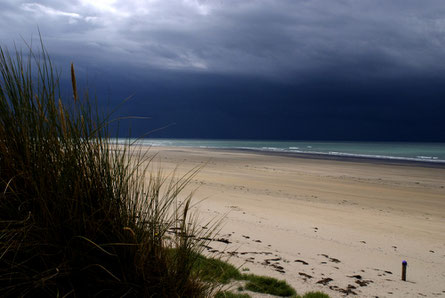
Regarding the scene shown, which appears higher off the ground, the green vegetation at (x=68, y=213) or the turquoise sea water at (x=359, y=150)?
the green vegetation at (x=68, y=213)

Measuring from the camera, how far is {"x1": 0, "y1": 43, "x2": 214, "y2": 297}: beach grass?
2.30m

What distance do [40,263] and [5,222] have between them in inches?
14.5

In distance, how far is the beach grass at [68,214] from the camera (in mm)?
2297

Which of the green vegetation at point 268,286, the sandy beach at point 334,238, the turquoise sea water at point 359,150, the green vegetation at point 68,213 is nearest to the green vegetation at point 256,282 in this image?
the green vegetation at point 268,286

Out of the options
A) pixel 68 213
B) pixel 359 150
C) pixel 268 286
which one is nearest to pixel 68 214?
pixel 68 213

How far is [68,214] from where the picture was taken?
93.4 inches

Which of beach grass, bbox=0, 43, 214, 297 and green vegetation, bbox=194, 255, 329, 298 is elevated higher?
beach grass, bbox=0, 43, 214, 297

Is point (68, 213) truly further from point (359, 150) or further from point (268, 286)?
point (359, 150)

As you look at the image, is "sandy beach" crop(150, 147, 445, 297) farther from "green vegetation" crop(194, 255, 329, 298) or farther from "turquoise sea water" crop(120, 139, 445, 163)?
"turquoise sea water" crop(120, 139, 445, 163)

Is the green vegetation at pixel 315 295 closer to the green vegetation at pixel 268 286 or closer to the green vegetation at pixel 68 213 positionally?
the green vegetation at pixel 268 286

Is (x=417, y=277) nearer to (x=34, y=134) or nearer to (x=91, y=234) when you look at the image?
(x=91, y=234)

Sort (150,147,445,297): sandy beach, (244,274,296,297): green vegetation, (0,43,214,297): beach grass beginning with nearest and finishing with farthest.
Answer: (0,43,214,297): beach grass < (244,274,296,297): green vegetation < (150,147,445,297): sandy beach

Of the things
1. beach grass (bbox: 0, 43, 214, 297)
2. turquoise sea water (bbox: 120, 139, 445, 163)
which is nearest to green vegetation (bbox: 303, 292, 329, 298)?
beach grass (bbox: 0, 43, 214, 297)

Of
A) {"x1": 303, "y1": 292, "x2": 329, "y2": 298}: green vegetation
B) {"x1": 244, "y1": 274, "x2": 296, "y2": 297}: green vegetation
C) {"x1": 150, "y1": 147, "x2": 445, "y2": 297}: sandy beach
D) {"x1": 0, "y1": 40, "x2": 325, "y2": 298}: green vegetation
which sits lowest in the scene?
{"x1": 150, "y1": 147, "x2": 445, "y2": 297}: sandy beach
